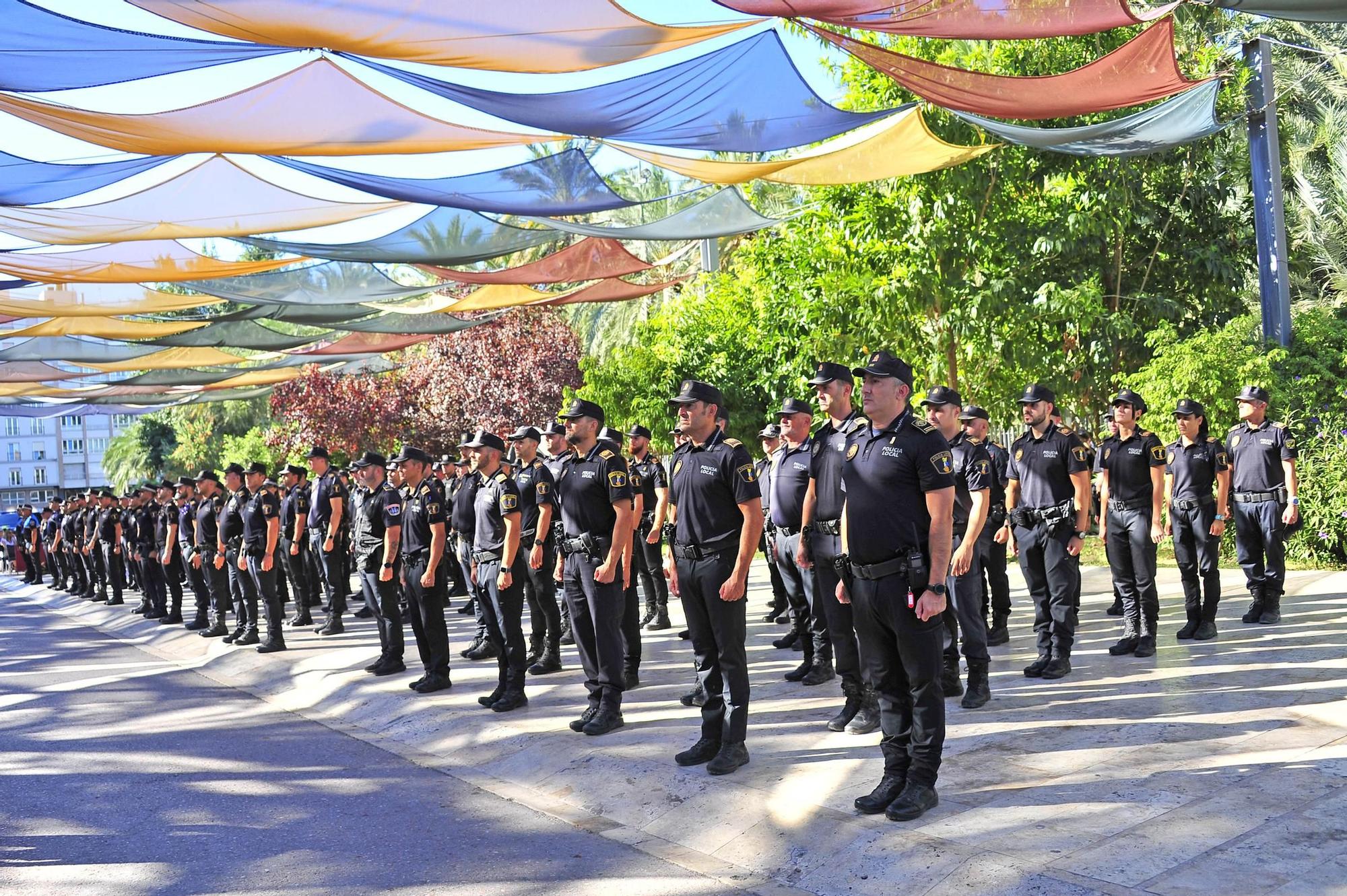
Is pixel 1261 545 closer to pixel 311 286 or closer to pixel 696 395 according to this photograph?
pixel 696 395

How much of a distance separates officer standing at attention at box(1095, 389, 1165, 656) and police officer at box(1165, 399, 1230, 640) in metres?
0.39

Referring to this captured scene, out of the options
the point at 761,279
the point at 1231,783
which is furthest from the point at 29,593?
the point at 1231,783

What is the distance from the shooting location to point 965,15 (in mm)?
6898

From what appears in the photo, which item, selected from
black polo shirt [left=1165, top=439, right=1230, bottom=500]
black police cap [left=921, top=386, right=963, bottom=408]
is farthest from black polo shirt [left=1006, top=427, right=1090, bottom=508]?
black polo shirt [left=1165, top=439, right=1230, bottom=500]

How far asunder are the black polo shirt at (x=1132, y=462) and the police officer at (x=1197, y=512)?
36 cm

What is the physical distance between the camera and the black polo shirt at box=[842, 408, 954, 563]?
5.02 meters

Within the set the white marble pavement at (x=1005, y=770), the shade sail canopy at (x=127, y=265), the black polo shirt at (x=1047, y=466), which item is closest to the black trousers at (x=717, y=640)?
the white marble pavement at (x=1005, y=770)

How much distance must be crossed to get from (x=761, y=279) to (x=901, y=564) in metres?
10.7

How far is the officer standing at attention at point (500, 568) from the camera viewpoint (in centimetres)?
781

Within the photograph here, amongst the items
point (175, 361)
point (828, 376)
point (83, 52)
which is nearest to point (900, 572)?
point (828, 376)

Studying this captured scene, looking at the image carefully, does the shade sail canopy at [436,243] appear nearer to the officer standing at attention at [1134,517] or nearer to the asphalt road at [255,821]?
the asphalt road at [255,821]

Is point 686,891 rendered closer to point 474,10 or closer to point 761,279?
point 474,10

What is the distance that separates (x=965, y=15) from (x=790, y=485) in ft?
10.8

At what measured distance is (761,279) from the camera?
15328mm
